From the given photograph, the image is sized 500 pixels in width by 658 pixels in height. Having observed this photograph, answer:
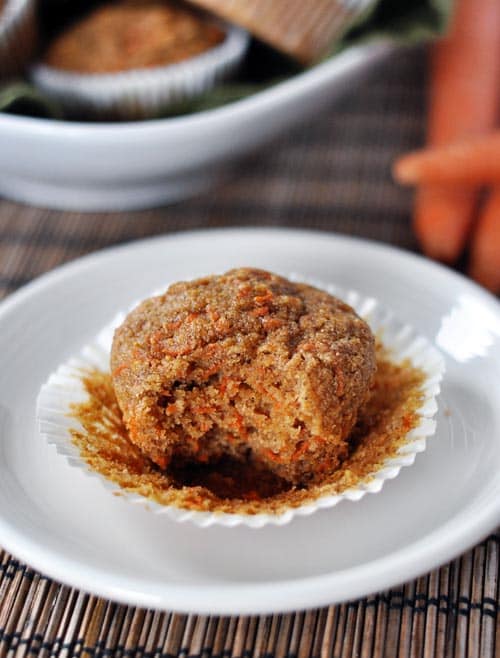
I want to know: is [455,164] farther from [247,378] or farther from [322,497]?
[322,497]

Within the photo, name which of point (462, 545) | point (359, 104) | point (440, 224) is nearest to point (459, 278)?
point (440, 224)

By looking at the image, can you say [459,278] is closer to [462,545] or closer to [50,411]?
[462,545]

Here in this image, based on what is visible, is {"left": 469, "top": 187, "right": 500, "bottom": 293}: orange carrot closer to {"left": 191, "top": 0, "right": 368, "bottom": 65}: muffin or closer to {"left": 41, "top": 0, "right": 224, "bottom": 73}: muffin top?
{"left": 191, "top": 0, "right": 368, "bottom": 65}: muffin

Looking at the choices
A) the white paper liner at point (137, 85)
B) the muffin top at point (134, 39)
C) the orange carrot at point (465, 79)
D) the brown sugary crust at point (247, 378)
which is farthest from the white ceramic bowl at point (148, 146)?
the brown sugary crust at point (247, 378)

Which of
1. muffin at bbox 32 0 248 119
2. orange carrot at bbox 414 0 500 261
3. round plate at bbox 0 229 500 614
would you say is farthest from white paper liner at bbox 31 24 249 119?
orange carrot at bbox 414 0 500 261

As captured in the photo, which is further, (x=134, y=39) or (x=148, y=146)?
(x=134, y=39)

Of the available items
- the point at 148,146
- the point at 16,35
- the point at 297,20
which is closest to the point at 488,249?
the point at 297,20

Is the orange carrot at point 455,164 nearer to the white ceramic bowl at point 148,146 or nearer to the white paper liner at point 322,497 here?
the white ceramic bowl at point 148,146
